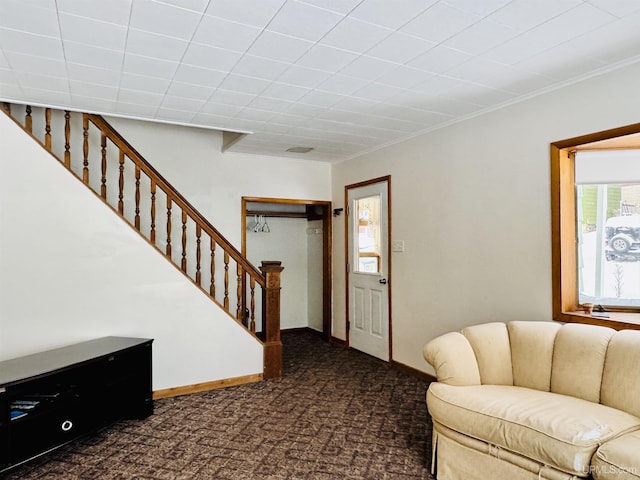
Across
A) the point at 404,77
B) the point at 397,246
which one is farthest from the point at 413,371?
the point at 404,77

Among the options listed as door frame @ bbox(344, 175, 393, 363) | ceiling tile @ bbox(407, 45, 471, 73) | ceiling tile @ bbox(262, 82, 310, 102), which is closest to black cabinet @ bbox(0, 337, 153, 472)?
ceiling tile @ bbox(262, 82, 310, 102)

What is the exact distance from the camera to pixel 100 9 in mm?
1926

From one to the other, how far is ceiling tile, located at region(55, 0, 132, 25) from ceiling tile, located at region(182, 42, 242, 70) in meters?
0.38

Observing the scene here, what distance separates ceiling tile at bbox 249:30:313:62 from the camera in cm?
220

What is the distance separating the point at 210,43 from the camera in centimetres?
226

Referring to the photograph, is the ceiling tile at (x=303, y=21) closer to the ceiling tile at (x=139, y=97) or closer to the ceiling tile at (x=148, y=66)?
the ceiling tile at (x=148, y=66)

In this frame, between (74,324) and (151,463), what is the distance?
1370 mm

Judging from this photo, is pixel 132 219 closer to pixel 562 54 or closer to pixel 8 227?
pixel 8 227

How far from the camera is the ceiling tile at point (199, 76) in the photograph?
8.53 feet

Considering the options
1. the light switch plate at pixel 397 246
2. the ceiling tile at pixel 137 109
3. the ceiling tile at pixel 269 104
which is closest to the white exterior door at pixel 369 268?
the light switch plate at pixel 397 246

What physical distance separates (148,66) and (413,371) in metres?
3.51

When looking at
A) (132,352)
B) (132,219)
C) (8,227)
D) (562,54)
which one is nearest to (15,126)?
(8,227)

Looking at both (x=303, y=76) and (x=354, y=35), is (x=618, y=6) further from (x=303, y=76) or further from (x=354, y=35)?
(x=303, y=76)

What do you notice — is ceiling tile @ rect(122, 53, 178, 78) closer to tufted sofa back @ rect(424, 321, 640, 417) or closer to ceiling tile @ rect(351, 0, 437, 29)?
ceiling tile @ rect(351, 0, 437, 29)
